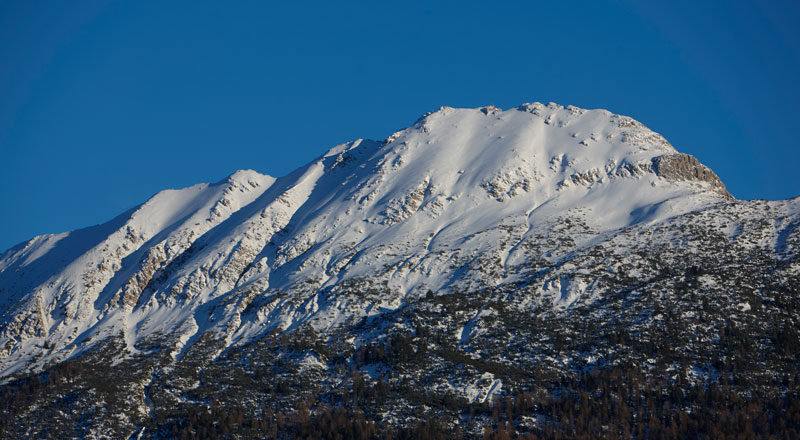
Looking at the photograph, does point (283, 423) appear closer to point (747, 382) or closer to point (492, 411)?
point (492, 411)

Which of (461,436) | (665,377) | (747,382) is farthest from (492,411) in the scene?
(747,382)

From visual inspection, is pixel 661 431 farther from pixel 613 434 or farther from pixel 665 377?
pixel 665 377

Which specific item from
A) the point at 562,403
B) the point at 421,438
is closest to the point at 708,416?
the point at 562,403

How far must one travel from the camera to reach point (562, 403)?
19338cm

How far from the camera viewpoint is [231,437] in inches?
7766

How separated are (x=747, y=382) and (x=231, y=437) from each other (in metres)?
117

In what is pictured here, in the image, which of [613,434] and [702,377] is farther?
[702,377]

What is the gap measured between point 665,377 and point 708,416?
723 inches

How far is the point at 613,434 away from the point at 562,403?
1587 cm

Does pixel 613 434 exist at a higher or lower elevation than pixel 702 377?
lower

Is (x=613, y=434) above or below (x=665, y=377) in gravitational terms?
→ below

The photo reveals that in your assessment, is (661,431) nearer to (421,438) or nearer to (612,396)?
(612,396)

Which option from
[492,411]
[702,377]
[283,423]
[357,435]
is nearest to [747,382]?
[702,377]

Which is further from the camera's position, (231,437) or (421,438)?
(231,437)
